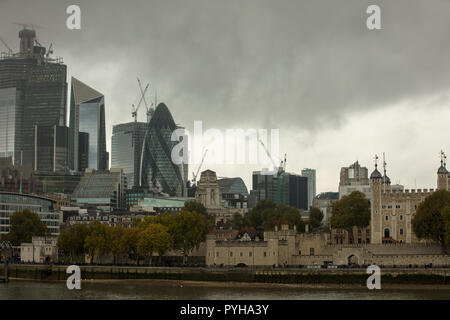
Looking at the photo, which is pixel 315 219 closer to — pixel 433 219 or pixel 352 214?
pixel 352 214

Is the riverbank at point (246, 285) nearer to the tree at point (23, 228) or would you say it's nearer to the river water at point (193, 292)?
the river water at point (193, 292)

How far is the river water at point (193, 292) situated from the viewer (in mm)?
97312

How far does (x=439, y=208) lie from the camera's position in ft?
394

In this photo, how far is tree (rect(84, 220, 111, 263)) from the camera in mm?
133125

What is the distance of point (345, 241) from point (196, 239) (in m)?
30.9

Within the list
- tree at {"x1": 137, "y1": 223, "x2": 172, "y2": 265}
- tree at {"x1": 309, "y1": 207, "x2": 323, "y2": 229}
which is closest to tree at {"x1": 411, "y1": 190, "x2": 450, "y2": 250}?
tree at {"x1": 137, "y1": 223, "x2": 172, "y2": 265}

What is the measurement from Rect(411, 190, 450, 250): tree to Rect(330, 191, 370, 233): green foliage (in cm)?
1993

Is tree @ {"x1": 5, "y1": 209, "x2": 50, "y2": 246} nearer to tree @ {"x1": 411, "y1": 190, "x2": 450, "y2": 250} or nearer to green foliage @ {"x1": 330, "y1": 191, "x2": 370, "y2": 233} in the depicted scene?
green foliage @ {"x1": 330, "y1": 191, "x2": 370, "y2": 233}

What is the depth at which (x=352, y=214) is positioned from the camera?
144 metres

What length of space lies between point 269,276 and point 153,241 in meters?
21.7

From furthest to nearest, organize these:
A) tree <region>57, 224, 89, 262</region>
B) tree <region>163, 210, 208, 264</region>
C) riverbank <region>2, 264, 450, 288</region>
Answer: tree <region>57, 224, 89, 262</region>
tree <region>163, 210, 208, 264</region>
riverbank <region>2, 264, 450, 288</region>

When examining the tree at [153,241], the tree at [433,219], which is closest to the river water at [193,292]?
the tree at [153,241]

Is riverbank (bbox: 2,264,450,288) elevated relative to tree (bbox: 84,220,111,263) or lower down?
lower down

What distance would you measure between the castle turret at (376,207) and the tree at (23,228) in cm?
6316
